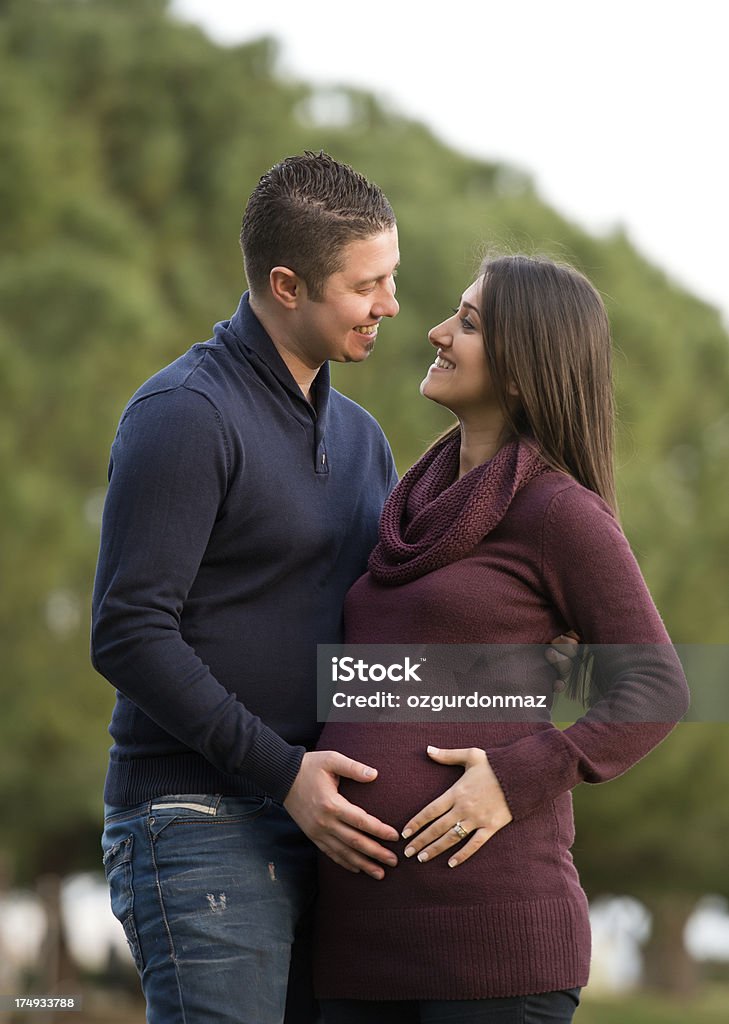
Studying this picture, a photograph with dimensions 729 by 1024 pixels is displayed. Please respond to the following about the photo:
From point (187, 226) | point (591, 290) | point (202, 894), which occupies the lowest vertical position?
point (202, 894)

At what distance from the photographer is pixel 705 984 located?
18.8 meters

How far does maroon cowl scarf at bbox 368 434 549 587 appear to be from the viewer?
2.51 meters

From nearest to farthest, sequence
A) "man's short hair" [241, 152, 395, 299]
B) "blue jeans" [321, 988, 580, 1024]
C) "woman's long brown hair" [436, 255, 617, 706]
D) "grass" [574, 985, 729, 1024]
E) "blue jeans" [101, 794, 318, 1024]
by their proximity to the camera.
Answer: "blue jeans" [321, 988, 580, 1024] < "blue jeans" [101, 794, 318, 1024] < "woman's long brown hair" [436, 255, 617, 706] < "man's short hair" [241, 152, 395, 299] < "grass" [574, 985, 729, 1024]

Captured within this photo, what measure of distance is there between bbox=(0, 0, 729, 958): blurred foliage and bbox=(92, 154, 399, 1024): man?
799 cm

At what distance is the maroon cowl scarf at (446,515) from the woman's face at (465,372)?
0.11 metres

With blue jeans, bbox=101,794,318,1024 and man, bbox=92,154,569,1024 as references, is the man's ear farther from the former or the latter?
blue jeans, bbox=101,794,318,1024

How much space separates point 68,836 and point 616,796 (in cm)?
493

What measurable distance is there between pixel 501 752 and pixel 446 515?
1.45 ft

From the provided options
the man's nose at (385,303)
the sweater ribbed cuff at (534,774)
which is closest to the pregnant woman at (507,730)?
the sweater ribbed cuff at (534,774)

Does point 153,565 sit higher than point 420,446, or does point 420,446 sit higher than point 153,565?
point 420,446

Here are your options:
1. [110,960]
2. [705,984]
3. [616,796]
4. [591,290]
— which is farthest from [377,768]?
[705,984]

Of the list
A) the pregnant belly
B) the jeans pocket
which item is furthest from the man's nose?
the jeans pocket

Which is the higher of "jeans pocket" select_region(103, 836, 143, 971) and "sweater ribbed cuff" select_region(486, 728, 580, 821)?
"sweater ribbed cuff" select_region(486, 728, 580, 821)

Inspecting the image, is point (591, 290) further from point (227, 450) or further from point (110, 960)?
point (110, 960)
